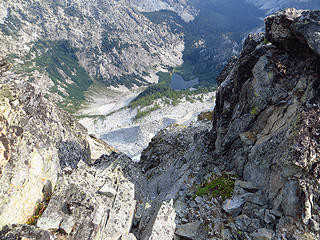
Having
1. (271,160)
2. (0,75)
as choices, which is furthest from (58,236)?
(0,75)

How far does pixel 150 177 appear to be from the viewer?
105 feet

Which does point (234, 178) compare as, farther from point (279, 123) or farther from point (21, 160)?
point (21, 160)

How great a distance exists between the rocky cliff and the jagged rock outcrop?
6 centimetres

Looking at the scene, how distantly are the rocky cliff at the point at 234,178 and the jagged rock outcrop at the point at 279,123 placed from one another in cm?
6

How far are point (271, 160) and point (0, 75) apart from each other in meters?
26.3

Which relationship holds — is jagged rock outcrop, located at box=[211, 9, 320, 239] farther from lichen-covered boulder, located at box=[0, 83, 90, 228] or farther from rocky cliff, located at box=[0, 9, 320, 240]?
lichen-covered boulder, located at box=[0, 83, 90, 228]

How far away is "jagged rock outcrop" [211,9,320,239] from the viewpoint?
11.7 meters

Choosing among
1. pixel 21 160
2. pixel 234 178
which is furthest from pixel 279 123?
pixel 21 160

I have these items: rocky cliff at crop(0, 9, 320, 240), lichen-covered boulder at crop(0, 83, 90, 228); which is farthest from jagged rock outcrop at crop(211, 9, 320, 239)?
lichen-covered boulder at crop(0, 83, 90, 228)

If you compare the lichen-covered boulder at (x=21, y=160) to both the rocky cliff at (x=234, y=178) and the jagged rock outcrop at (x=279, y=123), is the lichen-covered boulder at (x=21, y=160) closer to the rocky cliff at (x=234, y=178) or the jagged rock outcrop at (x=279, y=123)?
the rocky cliff at (x=234, y=178)

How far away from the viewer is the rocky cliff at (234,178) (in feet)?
39.9

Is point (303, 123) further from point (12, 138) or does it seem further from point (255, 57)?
point (12, 138)

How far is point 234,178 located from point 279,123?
5168 mm

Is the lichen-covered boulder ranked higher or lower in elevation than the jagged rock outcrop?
lower
